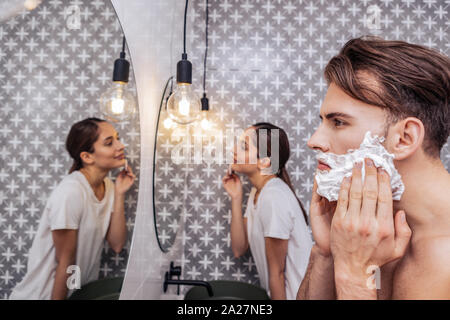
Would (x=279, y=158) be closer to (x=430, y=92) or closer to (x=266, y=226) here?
(x=266, y=226)

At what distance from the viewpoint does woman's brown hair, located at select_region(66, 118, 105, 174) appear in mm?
358

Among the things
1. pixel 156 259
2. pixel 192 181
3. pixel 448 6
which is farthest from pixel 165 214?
pixel 448 6

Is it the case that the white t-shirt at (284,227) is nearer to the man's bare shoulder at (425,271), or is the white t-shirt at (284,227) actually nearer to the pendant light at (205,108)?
the pendant light at (205,108)

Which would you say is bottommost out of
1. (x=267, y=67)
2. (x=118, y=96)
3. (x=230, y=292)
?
(x=230, y=292)

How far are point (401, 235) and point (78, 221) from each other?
21.7 inches

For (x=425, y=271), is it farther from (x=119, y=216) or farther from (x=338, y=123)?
(x=119, y=216)

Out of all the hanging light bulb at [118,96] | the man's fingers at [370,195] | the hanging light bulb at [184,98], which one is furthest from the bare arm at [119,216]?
the man's fingers at [370,195]

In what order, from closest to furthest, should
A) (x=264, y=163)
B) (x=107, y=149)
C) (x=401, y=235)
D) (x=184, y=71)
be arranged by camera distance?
(x=107, y=149) < (x=401, y=235) < (x=184, y=71) < (x=264, y=163)

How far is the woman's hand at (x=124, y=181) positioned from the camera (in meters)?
0.53

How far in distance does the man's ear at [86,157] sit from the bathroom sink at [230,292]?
1.06 metres

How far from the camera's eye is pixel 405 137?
2.08 feet

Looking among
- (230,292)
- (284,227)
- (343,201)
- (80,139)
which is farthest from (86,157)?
(230,292)

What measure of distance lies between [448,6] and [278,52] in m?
0.86

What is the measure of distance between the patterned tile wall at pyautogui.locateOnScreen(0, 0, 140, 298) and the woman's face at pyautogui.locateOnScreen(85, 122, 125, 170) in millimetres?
40
